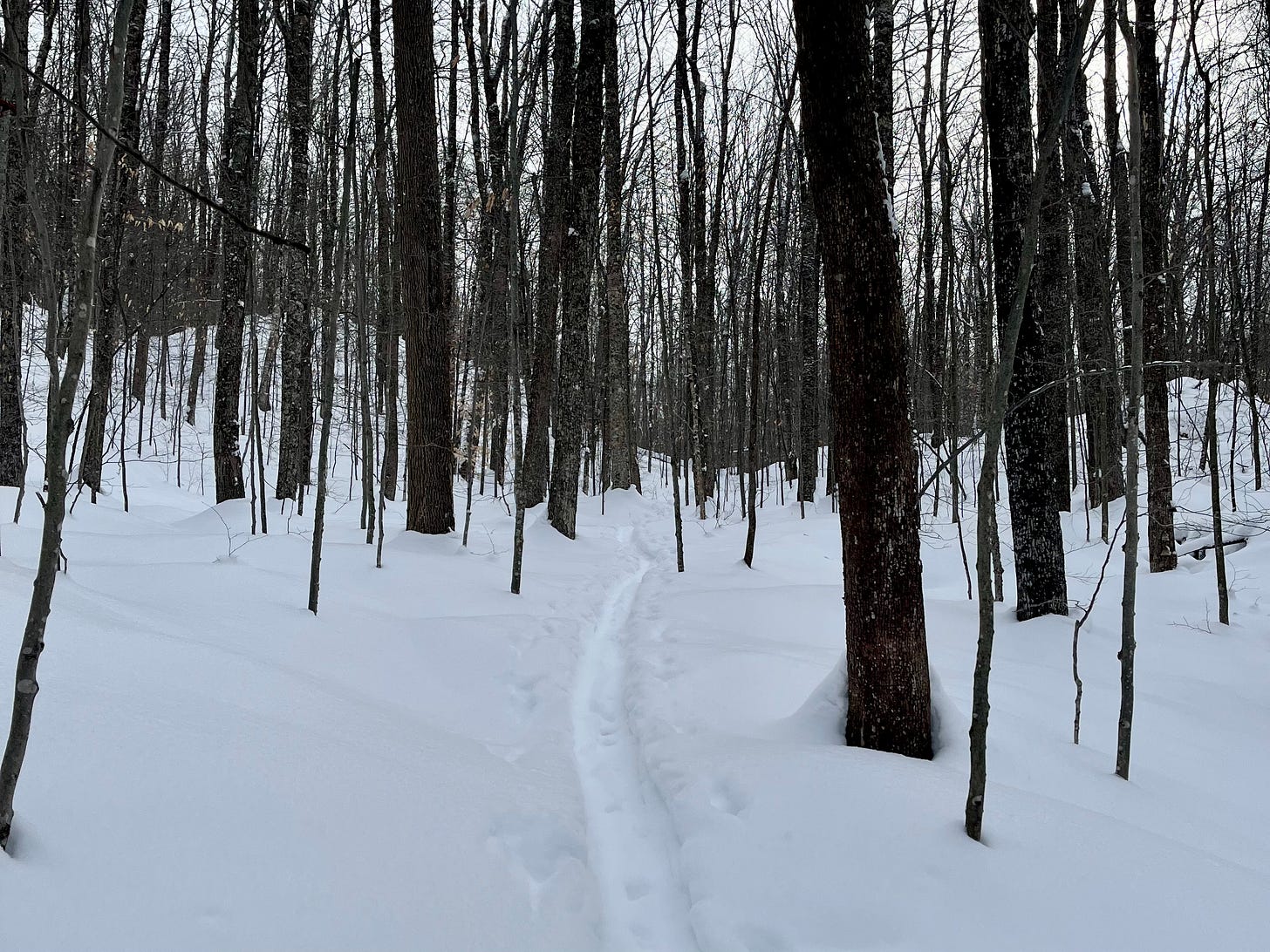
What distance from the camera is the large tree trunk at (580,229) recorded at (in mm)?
9773

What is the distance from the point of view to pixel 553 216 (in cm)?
1001

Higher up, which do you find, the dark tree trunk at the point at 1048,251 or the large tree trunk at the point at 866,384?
the dark tree trunk at the point at 1048,251

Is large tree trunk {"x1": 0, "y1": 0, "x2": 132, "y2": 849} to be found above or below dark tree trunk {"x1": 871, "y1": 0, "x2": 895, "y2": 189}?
below

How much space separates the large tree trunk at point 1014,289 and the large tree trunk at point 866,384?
10.2ft

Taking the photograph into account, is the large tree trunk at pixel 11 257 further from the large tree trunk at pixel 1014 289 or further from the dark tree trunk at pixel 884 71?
the dark tree trunk at pixel 884 71

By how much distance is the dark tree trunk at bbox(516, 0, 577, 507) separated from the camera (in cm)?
948

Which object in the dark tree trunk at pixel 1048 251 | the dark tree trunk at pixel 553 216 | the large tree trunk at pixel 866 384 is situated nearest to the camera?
the large tree trunk at pixel 866 384

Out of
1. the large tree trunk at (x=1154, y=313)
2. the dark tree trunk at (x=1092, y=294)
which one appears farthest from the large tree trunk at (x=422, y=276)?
the large tree trunk at (x=1154, y=313)

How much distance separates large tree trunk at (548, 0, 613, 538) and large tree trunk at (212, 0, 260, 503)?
4396 millimetres

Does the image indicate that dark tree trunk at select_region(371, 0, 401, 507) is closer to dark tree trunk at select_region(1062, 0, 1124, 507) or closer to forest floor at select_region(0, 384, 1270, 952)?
forest floor at select_region(0, 384, 1270, 952)

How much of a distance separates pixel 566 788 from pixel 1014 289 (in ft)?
16.5

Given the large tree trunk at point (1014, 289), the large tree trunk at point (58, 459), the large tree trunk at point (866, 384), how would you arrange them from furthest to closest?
the large tree trunk at point (1014, 289) < the large tree trunk at point (866, 384) < the large tree trunk at point (58, 459)

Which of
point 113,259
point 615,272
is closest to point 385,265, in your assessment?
point 615,272

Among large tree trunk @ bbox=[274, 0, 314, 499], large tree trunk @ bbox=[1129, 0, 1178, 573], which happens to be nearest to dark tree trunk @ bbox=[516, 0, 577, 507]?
large tree trunk @ bbox=[274, 0, 314, 499]
